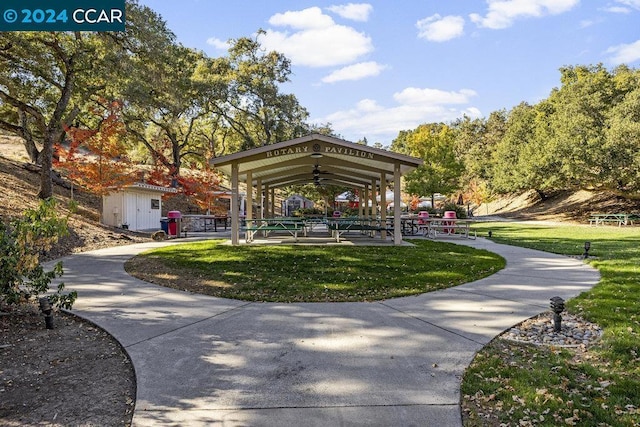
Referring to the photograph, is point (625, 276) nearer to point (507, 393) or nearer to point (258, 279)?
point (507, 393)

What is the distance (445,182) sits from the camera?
1293 inches

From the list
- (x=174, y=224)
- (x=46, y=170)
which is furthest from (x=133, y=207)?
(x=46, y=170)

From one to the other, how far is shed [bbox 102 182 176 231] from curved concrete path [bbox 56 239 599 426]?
11.7m

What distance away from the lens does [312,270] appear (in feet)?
26.2

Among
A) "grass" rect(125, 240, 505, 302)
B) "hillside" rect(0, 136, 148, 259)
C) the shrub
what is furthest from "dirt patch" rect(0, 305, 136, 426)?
"hillside" rect(0, 136, 148, 259)

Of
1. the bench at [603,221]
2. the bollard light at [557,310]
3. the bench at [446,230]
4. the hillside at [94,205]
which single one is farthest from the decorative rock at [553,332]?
the bench at [603,221]

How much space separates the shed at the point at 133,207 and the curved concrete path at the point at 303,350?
11672 millimetres

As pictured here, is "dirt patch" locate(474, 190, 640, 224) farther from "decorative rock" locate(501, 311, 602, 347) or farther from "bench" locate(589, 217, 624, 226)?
"decorative rock" locate(501, 311, 602, 347)

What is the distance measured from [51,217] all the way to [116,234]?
34.5 feet

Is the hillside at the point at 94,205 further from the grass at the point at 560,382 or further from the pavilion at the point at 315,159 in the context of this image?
the grass at the point at 560,382

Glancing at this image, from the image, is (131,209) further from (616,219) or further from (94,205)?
(616,219)

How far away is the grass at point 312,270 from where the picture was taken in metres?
6.52

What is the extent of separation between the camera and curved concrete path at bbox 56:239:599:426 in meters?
2.92

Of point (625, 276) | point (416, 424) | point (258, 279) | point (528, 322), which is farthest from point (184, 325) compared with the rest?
point (625, 276)
